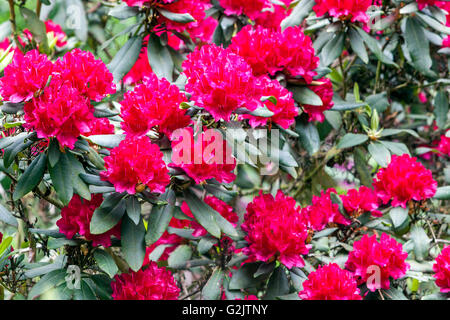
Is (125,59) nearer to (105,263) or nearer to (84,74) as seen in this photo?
(84,74)

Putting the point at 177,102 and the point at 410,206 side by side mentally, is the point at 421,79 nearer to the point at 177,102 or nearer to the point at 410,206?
the point at 410,206

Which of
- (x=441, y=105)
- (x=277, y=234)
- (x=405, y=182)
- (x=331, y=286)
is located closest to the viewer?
(x=331, y=286)

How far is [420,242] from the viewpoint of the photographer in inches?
65.9

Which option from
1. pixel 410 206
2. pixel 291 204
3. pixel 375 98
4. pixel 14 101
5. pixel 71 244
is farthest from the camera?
pixel 375 98

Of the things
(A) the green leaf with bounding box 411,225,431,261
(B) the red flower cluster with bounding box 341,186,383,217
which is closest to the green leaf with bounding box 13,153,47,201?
(B) the red flower cluster with bounding box 341,186,383,217

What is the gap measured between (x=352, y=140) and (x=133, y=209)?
942 mm

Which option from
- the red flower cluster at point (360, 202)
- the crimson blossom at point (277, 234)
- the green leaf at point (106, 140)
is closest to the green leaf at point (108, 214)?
the green leaf at point (106, 140)

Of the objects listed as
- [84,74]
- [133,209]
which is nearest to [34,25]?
[84,74]

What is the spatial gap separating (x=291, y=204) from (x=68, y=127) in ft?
2.12

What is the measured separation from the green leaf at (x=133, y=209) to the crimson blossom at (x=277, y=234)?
35cm

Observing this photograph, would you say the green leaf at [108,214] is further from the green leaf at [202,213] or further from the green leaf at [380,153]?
the green leaf at [380,153]

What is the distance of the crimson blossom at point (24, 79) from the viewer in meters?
1.19
